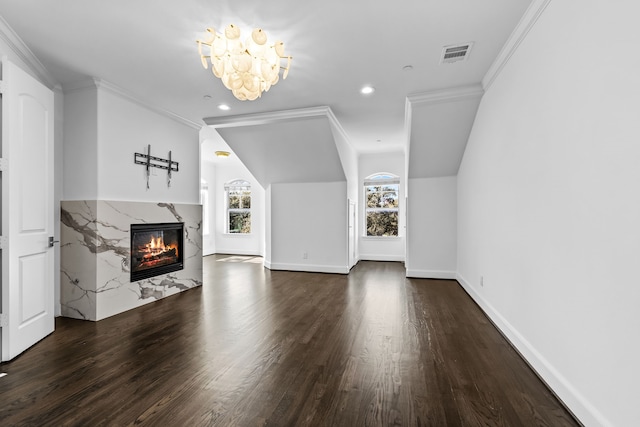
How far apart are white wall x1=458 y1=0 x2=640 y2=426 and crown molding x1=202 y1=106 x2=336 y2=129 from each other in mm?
2338

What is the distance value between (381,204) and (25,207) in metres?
6.63

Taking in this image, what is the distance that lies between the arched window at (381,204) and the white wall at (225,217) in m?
3.10

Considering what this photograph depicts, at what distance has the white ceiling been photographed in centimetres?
230

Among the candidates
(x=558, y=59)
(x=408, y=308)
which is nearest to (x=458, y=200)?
(x=408, y=308)

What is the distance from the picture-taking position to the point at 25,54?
2.85 m

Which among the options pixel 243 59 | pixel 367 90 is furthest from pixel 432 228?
pixel 243 59

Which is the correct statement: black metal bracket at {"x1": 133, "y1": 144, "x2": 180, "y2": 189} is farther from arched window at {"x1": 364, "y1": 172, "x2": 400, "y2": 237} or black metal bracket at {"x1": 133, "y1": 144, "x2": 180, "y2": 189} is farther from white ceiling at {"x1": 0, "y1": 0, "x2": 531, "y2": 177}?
arched window at {"x1": 364, "y1": 172, "x2": 400, "y2": 237}

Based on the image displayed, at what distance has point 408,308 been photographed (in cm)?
372

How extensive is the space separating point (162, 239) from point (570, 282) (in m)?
4.61

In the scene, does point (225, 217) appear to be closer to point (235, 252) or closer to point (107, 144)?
point (235, 252)

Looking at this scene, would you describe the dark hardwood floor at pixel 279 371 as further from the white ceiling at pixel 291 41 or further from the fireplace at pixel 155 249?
→ the white ceiling at pixel 291 41

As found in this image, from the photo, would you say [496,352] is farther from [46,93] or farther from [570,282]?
[46,93]

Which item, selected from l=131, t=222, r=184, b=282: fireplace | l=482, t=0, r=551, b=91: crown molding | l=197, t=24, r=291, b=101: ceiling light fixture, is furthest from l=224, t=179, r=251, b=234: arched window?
l=482, t=0, r=551, b=91: crown molding

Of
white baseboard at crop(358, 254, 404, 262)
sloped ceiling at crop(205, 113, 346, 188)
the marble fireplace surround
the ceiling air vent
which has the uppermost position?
the ceiling air vent
